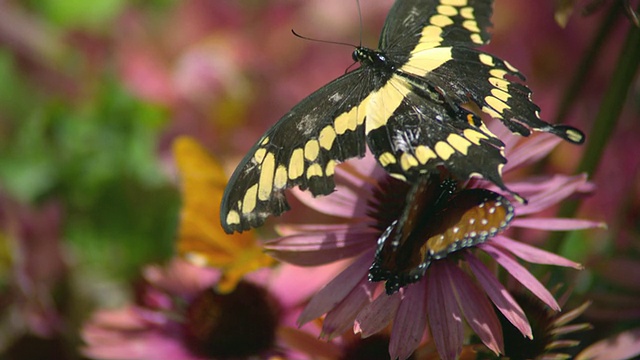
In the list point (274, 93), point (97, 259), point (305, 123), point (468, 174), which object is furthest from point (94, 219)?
point (468, 174)

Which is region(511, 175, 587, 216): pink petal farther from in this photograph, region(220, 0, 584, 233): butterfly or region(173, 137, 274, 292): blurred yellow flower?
region(173, 137, 274, 292): blurred yellow flower

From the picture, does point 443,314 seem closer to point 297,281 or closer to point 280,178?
point 280,178

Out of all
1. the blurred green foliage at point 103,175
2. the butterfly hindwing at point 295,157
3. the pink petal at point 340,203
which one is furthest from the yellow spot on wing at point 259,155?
the blurred green foliage at point 103,175

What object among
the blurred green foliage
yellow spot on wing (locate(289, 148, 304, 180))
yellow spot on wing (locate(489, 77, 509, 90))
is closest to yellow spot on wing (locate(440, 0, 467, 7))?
yellow spot on wing (locate(489, 77, 509, 90))

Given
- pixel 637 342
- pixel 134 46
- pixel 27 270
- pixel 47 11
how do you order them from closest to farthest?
pixel 637 342
pixel 27 270
pixel 134 46
pixel 47 11

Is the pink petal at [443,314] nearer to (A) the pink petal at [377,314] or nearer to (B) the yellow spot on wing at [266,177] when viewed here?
(A) the pink petal at [377,314]

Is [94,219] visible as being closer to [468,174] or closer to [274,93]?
[274,93]
